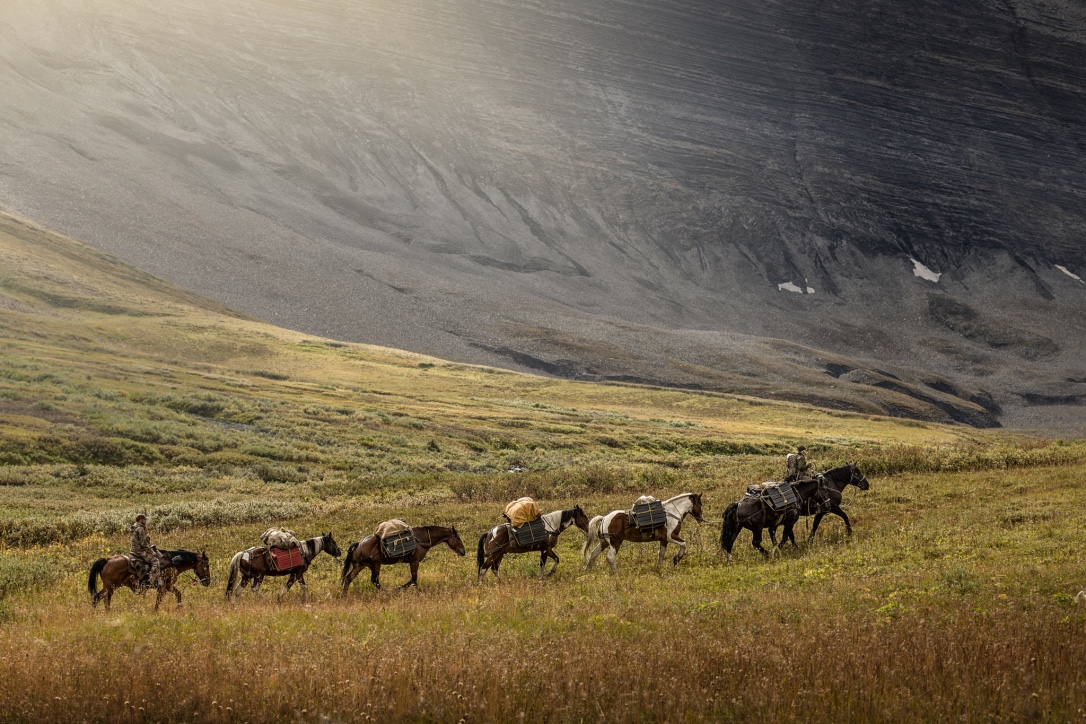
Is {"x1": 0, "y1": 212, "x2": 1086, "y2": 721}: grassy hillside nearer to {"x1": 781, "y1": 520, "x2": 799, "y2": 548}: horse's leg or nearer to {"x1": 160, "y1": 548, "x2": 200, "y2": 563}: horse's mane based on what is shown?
{"x1": 781, "y1": 520, "x2": 799, "y2": 548}: horse's leg

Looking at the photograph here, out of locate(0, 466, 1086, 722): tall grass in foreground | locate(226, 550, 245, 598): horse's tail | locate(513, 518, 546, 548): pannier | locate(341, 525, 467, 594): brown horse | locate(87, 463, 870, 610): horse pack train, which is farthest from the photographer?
locate(513, 518, 546, 548): pannier

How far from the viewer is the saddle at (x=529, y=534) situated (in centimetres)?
1839

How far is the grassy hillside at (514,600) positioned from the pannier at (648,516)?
1105 mm

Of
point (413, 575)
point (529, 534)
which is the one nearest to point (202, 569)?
point (413, 575)

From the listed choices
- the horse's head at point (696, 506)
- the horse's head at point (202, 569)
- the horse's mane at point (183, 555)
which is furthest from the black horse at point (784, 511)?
the horse's mane at point (183, 555)

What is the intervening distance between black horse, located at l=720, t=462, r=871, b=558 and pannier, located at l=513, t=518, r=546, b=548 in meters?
4.54

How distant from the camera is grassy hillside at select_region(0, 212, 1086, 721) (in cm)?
880

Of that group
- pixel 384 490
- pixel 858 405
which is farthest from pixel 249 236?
pixel 384 490

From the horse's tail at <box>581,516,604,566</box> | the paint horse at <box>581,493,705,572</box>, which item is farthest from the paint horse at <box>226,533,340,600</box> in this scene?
the paint horse at <box>581,493,705,572</box>

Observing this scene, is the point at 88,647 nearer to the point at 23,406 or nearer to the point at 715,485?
the point at 715,485

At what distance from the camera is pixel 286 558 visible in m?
17.3

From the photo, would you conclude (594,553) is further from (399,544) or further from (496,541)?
(399,544)

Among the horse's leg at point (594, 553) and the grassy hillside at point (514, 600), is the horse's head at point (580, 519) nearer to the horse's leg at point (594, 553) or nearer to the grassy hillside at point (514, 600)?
the horse's leg at point (594, 553)

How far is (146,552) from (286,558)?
261 cm
